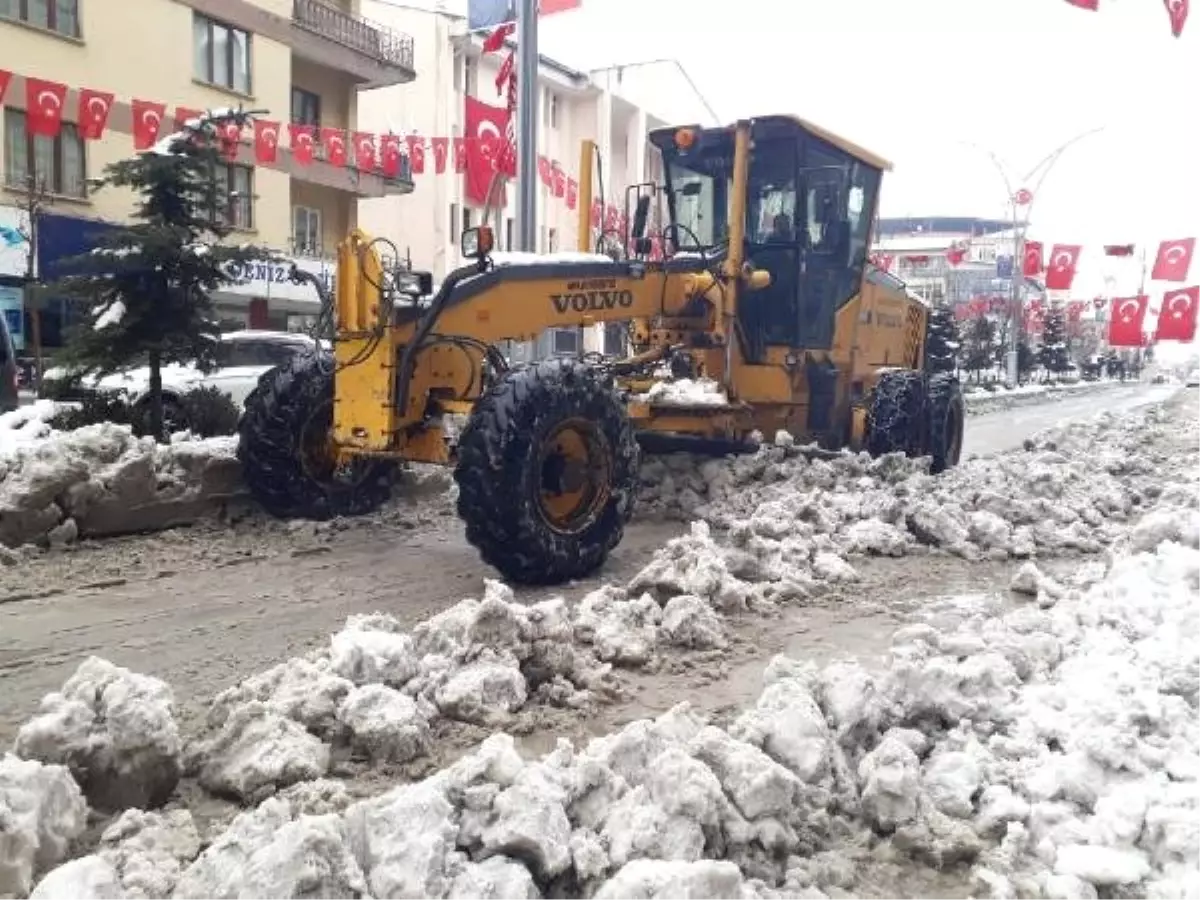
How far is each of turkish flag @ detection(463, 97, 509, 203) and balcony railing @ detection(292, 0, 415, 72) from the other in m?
11.5

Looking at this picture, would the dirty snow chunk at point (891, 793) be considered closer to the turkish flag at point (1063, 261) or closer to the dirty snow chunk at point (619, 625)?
the dirty snow chunk at point (619, 625)

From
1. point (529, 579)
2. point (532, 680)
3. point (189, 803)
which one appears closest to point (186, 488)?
point (529, 579)

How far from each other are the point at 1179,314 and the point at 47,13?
27.6 meters

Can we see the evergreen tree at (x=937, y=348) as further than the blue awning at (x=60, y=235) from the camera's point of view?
No

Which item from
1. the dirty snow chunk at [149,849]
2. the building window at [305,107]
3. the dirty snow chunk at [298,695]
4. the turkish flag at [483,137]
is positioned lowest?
the dirty snow chunk at [149,849]

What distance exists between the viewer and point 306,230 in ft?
96.7

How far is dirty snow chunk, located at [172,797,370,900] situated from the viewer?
246 centimetres

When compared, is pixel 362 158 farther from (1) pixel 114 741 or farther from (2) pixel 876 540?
(1) pixel 114 741

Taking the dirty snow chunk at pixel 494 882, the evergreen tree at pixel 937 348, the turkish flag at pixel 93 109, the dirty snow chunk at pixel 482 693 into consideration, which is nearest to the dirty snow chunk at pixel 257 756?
the dirty snow chunk at pixel 482 693

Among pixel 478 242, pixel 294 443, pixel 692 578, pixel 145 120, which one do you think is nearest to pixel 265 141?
pixel 145 120

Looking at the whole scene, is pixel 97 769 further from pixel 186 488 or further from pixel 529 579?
pixel 186 488

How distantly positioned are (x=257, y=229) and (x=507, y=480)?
22832 millimetres

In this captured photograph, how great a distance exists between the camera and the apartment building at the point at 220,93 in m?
21.3

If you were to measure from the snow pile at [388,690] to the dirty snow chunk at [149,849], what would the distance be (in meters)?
0.32
